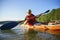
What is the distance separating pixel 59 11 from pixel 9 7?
605mm

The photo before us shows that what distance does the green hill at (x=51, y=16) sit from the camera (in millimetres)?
2145

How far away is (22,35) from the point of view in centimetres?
210

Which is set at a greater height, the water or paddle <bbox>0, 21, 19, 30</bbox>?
paddle <bbox>0, 21, 19, 30</bbox>

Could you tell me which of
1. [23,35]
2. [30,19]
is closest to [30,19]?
[30,19]

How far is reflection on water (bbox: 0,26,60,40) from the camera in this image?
1981 millimetres

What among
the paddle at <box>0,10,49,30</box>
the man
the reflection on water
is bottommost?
the reflection on water

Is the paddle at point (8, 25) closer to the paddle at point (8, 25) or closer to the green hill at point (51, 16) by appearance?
the paddle at point (8, 25)

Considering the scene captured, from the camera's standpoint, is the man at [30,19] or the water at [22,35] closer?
the water at [22,35]

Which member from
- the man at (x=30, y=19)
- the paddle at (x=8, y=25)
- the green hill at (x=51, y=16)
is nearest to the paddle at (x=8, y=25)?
the paddle at (x=8, y=25)

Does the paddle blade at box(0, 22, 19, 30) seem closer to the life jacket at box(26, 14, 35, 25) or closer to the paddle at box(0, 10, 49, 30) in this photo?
the paddle at box(0, 10, 49, 30)

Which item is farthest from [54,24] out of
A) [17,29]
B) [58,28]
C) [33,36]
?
[17,29]

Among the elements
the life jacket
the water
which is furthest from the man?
the water

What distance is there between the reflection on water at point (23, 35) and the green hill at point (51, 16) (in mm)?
192

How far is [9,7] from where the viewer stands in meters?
2.14
